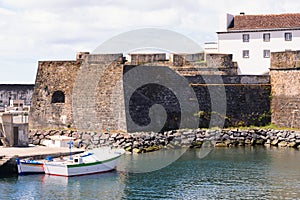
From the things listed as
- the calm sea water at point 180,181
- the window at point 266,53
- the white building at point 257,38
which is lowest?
the calm sea water at point 180,181

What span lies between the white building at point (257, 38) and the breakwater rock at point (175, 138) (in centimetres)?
809

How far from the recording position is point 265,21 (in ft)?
135

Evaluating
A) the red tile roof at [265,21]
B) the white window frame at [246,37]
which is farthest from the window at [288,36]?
the white window frame at [246,37]

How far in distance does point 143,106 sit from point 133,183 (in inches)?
356

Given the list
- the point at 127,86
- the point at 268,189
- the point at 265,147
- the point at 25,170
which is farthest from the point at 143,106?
the point at 268,189

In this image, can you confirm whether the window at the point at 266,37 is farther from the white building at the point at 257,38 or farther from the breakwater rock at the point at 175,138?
the breakwater rock at the point at 175,138

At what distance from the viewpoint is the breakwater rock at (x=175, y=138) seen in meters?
30.8

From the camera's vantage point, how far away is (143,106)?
32.3 m

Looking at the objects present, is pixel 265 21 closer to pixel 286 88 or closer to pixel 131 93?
pixel 286 88

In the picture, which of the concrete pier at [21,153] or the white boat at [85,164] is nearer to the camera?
the white boat at [85,164]

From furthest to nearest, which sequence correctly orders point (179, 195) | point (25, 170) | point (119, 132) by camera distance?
point (119, 132), point (25, 170), point (179, 195)

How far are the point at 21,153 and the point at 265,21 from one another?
765 inches

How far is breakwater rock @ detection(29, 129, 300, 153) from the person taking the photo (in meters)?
30.8

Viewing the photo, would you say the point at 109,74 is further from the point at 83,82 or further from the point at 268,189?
the point at 268,189
